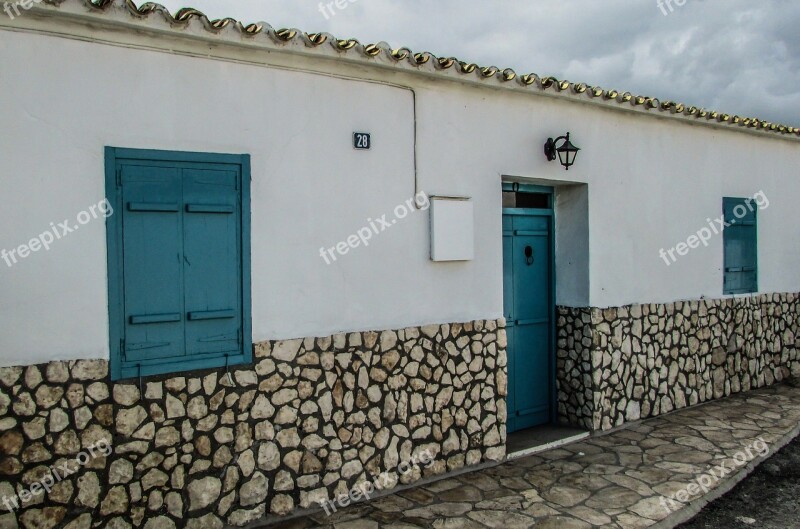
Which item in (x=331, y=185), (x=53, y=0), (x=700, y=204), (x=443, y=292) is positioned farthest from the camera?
(x=700, y=204)

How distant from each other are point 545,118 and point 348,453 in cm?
417

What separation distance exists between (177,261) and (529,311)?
4.29m

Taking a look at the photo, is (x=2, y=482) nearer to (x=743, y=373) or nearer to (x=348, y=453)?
(x=348, y=453)

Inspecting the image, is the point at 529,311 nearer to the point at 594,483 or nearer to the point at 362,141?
the point at 594,483

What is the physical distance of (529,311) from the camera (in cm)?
746

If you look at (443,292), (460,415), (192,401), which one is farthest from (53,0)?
(460,415)

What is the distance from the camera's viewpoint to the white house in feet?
13.9

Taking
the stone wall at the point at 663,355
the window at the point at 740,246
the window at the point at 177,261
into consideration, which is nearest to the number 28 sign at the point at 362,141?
the window at the point at 177,261

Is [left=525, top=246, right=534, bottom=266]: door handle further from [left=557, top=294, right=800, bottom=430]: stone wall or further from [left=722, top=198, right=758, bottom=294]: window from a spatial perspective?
[left=722, top=198, right=758, bottom=294]: window

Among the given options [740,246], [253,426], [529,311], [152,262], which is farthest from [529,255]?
[152,262]

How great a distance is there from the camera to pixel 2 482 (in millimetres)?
4059

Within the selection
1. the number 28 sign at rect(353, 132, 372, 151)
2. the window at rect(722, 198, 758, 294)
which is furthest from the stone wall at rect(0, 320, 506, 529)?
the window at rect(722, 198, 758, 294)

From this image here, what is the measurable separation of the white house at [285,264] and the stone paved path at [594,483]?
0.32m

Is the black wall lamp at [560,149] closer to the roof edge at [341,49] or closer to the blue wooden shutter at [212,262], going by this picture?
the roof edge at [341,49]
